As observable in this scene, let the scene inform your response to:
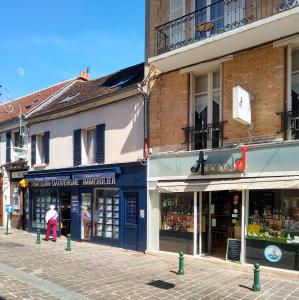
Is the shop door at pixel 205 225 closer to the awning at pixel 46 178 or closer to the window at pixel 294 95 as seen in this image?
the window at pixel 294 95

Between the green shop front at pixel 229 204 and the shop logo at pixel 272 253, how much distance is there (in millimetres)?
25

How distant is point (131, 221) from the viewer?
14523mm

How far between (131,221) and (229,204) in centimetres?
394

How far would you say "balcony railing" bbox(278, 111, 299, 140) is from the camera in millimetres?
10344

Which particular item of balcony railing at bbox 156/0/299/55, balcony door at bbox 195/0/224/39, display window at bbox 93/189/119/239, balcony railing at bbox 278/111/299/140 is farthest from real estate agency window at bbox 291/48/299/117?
display window at bbox 93/189/119/239

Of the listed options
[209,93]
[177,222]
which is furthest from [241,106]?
[177,222]

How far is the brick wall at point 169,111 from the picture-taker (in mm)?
12930

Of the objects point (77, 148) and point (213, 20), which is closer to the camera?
point (213, 20)

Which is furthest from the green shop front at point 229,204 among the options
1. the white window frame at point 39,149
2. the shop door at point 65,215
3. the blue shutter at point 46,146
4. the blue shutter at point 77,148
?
the white window frame at point 39,149

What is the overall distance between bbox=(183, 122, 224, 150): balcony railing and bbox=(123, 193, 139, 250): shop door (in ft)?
9.87

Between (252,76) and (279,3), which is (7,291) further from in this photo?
(279,3)

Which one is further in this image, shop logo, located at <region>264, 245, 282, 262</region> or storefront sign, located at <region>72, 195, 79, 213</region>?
storefront sign, located at <region>72, 195, 79, 213</region>

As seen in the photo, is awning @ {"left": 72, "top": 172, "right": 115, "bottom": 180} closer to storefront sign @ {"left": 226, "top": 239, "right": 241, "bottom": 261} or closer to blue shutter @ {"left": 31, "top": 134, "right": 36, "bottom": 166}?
blue shutter @ {"left": 31, "top": 134, "right": 36, "bottom": 166}

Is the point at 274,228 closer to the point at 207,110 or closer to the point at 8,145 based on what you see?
the point at 207,110
